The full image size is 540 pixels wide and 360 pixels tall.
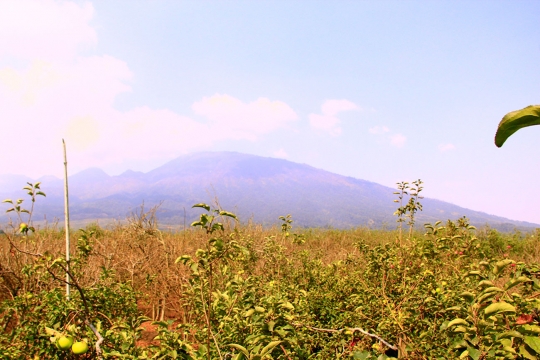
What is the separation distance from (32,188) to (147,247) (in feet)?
11.7

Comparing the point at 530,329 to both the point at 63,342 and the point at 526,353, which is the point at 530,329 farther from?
the point at 63,342

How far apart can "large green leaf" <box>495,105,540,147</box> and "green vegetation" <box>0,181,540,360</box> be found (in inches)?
29.0

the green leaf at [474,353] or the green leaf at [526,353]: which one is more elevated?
the green leaf at [526,353]

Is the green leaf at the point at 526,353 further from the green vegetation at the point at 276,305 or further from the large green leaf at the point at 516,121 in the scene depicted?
the large green leaf at the point at 516,121

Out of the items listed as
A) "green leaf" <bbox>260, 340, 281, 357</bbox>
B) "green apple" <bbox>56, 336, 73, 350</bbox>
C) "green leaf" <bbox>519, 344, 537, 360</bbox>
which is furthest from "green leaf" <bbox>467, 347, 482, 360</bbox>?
"green apple" <bbox>56, 336, 73, 350</bbox>

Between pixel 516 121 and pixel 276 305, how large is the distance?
1.57m

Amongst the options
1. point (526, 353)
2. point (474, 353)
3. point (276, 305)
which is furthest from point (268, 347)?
point (526, 353)

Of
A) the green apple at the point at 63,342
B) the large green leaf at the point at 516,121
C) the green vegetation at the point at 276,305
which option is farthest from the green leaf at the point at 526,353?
the green apple at the point at 63,342

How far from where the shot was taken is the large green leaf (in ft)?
2.18

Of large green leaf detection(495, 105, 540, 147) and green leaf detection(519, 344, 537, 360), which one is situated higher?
large green leaf detection(495, 105, 540, 147)

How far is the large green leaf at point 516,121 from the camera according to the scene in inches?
26.2

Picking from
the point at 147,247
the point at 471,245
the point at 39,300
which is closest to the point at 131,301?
the point at 39,300

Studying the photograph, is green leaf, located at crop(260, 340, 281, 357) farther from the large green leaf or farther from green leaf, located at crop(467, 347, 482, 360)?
the large green leaf

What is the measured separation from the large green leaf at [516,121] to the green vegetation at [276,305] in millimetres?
736
